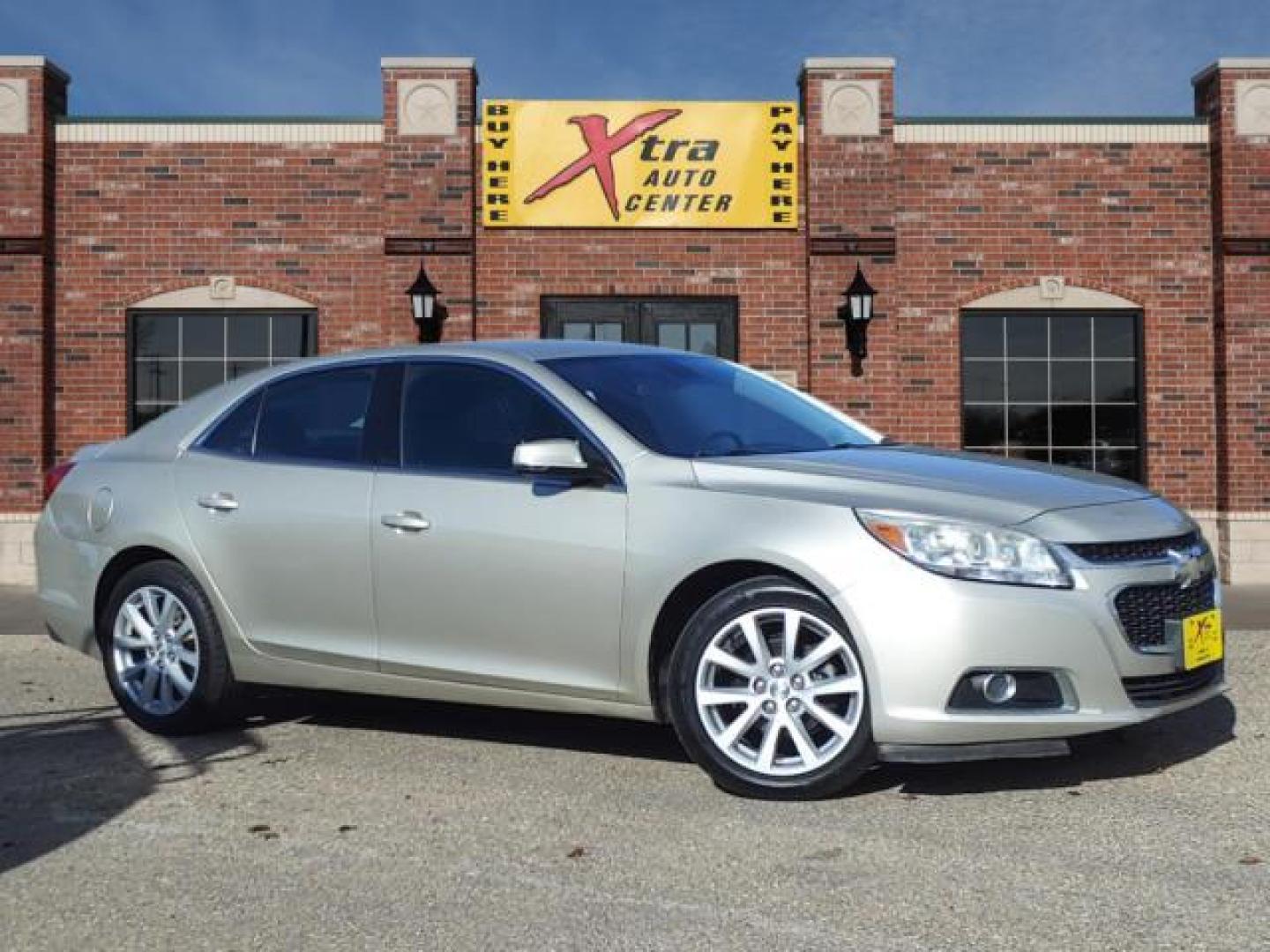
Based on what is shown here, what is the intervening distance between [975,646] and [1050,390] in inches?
444

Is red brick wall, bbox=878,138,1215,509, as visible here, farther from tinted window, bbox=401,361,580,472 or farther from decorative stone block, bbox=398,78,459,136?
tinted window, bbox=401,361,580,472

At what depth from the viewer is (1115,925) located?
135 inches

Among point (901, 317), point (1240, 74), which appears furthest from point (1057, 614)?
point (1240, 74)

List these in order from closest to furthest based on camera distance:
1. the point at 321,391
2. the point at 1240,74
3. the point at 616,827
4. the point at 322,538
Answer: the point at 616,827
the point at 322,538
the point at 321,391
the point at 1240,74

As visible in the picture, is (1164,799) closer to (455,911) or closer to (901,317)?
(455,911)

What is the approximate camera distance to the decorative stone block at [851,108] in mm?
14852

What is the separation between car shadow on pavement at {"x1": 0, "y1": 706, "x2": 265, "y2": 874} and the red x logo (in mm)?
9298

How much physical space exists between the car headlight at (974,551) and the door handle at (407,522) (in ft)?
5.70

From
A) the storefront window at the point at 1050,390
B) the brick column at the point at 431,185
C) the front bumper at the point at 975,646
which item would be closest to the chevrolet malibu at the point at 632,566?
the front bumper at the point at 975,646

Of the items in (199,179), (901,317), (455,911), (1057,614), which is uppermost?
(199,179)

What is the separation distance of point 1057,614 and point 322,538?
277 cm

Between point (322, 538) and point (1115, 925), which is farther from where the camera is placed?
point (322, 538)

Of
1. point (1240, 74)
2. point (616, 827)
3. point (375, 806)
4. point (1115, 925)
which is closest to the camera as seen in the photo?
point (1115, 925)

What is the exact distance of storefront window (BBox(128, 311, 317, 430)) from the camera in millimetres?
15117
